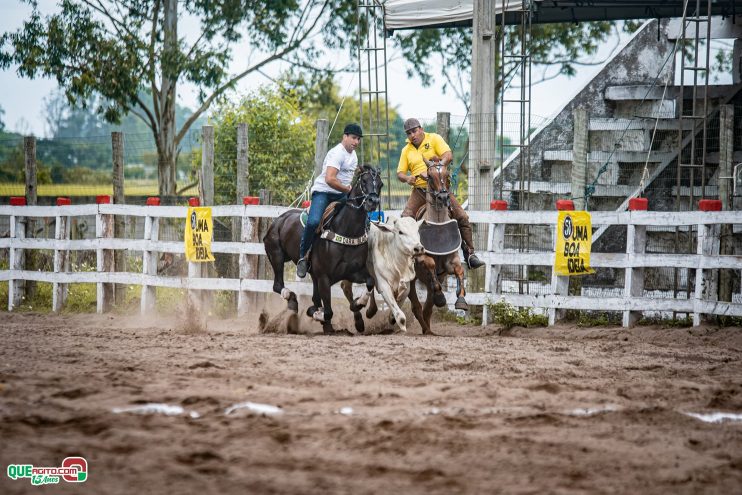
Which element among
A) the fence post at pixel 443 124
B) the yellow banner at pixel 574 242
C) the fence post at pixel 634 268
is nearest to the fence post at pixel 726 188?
the fence post at pixel 634 268

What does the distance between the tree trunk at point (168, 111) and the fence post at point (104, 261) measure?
8590 millimetres

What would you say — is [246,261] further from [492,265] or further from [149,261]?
[492,265]

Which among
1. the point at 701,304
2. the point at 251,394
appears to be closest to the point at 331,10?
the point at 701,304

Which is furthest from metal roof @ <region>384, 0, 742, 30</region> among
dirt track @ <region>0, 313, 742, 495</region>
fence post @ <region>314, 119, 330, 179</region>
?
dirt track @ <region>0, 313, 742, 495</region>

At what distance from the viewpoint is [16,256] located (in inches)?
637

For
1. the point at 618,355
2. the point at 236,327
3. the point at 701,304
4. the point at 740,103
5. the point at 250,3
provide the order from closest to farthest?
1. the point at 618,355
2. the point at 701,304
3. the point at 236,327
4. the point at 740,103
5. the point at 250,3

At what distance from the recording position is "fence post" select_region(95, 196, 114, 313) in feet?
50.4

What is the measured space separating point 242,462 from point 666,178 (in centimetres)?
1240

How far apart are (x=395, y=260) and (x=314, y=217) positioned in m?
1.16

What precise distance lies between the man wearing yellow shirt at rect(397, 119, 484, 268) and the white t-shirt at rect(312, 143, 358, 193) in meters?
0.62

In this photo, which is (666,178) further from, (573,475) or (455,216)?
(573,475)

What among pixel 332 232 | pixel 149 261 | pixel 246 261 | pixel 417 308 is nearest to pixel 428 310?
pixel 417 308

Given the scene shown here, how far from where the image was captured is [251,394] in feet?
23.3

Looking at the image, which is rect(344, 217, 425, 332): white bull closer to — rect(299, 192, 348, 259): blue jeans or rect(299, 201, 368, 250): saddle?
rect(299, 201, 368, 250): saddle
